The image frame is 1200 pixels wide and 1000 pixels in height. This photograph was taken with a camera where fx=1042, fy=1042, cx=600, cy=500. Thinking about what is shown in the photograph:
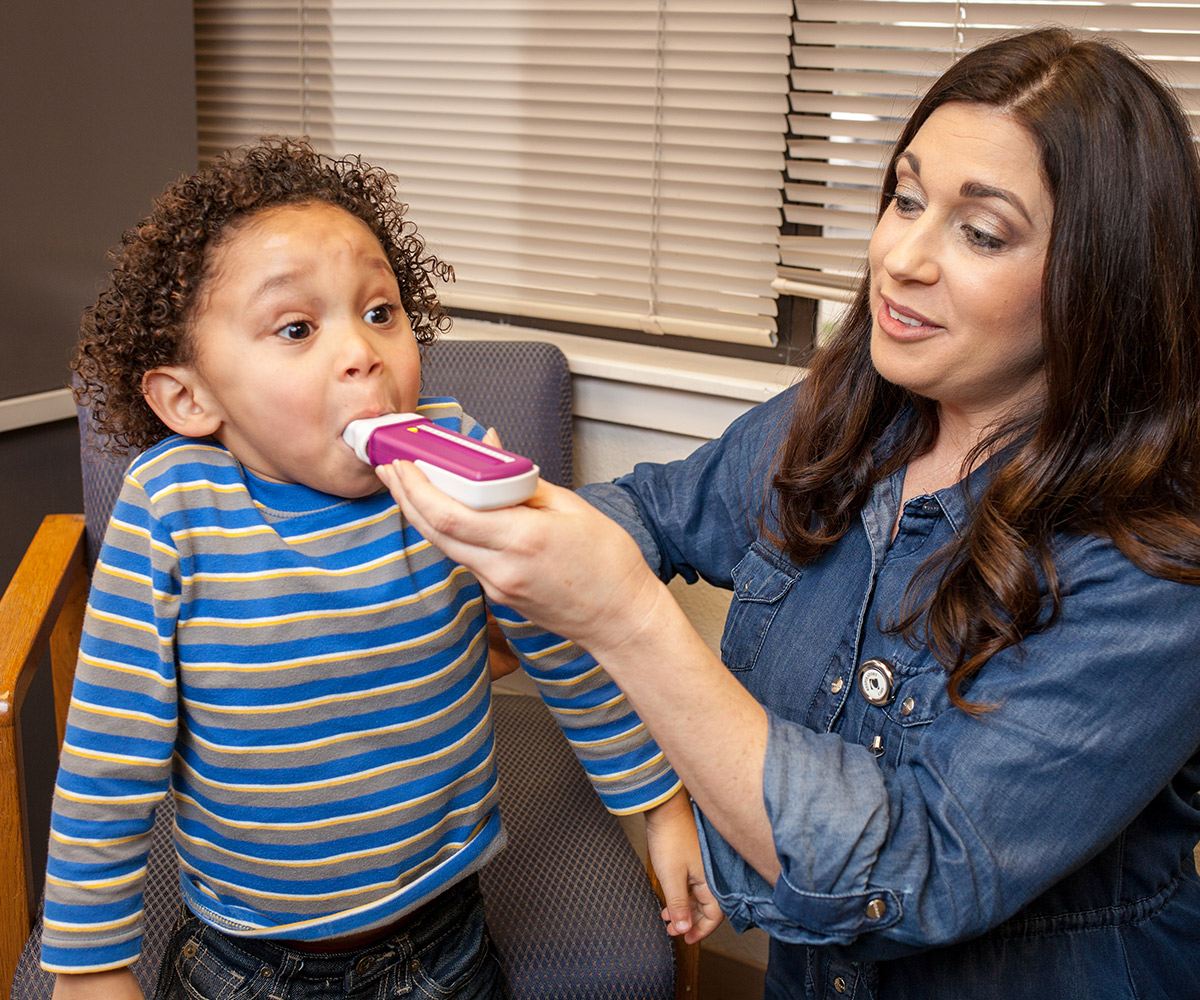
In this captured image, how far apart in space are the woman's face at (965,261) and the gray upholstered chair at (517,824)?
73 centimetres

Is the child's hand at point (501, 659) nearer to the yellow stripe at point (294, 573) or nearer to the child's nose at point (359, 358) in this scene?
the yellow stripe at point (294, 573)

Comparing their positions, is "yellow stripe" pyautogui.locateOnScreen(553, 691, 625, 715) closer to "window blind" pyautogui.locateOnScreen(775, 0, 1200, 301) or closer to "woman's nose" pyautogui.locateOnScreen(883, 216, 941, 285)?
"woman's nose" pyautogui.locateOnScreen(883, 216, 941, 285)

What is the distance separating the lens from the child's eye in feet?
2.92

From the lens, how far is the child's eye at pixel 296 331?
0.89 metres

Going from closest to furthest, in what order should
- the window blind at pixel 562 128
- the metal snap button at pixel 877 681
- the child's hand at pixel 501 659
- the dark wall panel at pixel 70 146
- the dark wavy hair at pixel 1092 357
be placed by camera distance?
the dark wavy hair at pixel 1092 357
the metal snap button at pixel 877 681
the child's hand at pixel 501 659
the dark wall panel at pixel 70 146
the window blind at pixel 562 128

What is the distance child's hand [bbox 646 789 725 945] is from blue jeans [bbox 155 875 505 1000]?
0.65 ft

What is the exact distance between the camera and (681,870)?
3.49ft

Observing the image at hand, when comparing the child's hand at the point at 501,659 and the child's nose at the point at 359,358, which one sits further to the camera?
the child's hand at the point at 501,659

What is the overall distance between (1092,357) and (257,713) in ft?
2.55

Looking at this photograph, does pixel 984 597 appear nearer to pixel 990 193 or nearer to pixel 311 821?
pixel 990 193

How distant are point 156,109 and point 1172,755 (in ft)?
6.05

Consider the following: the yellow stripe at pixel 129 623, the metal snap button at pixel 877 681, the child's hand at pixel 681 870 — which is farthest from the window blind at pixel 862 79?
the yellow stripe at pixel 129 623

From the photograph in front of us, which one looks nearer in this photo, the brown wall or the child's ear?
the child's ear

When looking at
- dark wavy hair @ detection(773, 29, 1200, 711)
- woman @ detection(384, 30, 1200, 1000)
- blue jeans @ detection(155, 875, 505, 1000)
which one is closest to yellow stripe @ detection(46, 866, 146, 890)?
blue jeans @ detection(155, 875, 505, 1000)
